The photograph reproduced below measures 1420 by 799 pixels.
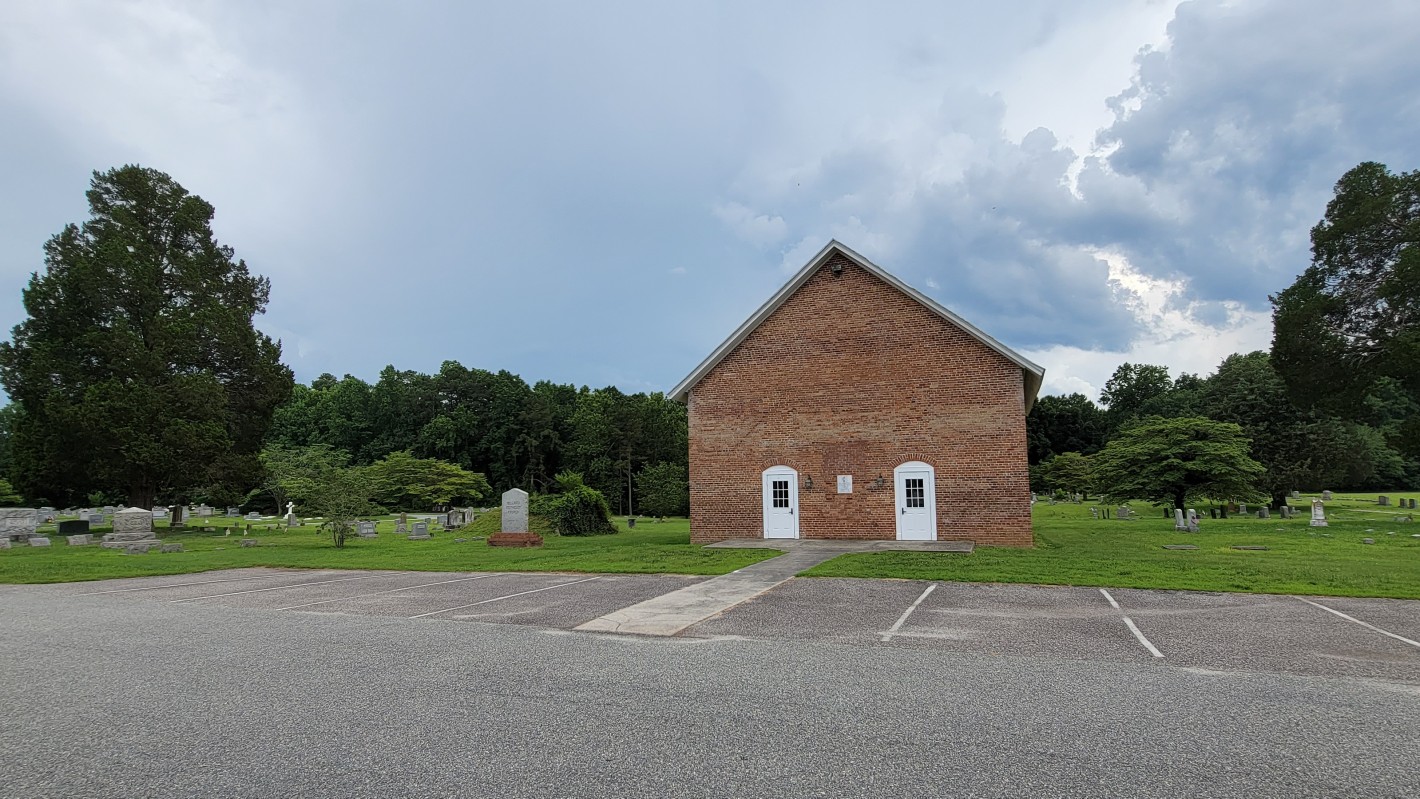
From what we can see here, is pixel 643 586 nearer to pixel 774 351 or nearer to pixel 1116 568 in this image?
pixel 1116 568

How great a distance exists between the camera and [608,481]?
209ft

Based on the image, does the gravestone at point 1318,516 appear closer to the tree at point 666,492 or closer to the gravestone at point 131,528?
the tree at point 666,492

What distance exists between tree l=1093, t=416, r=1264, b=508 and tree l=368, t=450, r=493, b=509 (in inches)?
1689

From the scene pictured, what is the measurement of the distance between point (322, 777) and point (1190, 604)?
1069cm

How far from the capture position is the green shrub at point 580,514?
30484mm

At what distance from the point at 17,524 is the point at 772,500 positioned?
107ft

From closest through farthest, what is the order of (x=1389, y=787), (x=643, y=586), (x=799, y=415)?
(x=1389, y=787)
(x=643, y=586)
(x=799, y=415)

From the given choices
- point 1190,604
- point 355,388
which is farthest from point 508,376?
point 1190,604

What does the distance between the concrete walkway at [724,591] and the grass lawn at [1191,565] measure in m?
0.91

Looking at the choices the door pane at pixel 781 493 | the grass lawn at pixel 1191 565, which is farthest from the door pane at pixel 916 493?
the door pane at pixel 781 493

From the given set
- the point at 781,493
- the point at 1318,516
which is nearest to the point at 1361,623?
the point at 781,493

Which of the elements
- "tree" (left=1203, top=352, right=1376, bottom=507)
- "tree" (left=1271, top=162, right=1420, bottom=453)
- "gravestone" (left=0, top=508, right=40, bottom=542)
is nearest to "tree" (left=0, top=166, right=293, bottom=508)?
"gravestone" (left=0, top=508, right=40, bottom=542)

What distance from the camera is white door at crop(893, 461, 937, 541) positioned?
2006 centimetres

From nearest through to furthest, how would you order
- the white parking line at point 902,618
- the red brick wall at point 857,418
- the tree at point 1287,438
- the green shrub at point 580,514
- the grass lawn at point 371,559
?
the white parking line at point 902,618 → the grass lawn at point 371,559 → the red brick wall at point 857,418 → the green shrub at point 580,514 → the tree at point 1287,438
